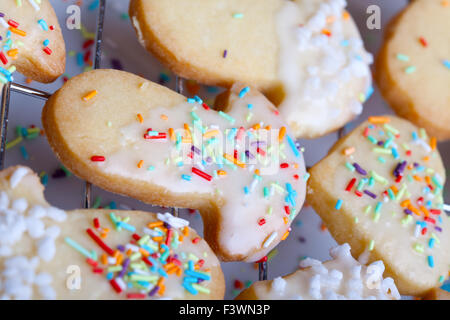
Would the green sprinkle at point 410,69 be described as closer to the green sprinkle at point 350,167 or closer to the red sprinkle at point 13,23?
the green sprinkle at point 350,167

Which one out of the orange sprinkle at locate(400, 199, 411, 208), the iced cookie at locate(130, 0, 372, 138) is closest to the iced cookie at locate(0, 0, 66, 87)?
the iced cookie at locate(130, 0, 372, 138)

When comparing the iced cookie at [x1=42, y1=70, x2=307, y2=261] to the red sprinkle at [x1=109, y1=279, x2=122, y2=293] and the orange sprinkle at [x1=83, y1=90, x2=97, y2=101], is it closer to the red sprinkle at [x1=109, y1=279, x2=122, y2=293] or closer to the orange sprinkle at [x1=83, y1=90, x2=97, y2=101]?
the orange sprinkle at [x1=83, y1=90, x2=97, y2=101]

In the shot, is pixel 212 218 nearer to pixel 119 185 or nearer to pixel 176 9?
pixel 119 185

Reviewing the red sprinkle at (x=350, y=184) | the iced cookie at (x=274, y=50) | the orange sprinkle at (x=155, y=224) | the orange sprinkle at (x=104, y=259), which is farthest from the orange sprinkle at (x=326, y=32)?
the orange sprinkle at (x=104, y=259)

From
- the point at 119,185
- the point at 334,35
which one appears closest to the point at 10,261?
the point at 119,185

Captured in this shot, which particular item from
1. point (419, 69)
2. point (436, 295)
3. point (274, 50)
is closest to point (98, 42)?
point (274, 50)

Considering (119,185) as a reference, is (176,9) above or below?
above
